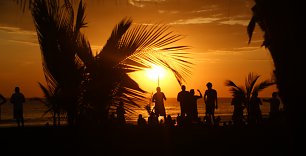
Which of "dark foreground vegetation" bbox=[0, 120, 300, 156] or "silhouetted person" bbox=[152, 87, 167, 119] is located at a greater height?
"silhouetted person" bbox=[152, 87, 167, 119]

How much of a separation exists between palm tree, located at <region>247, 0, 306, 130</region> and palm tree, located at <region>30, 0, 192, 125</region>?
2.63 meters

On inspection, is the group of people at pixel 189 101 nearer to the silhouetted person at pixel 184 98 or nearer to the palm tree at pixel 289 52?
the silhouetted person at pixel 184 98

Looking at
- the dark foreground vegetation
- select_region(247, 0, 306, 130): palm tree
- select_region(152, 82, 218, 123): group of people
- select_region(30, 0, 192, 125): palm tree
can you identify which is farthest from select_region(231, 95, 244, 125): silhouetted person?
select_region(247, 0, 306, 130): palm tree

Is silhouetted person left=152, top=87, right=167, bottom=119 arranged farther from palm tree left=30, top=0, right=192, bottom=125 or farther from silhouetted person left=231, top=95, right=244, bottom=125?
palm tree left=30, top=0, right=192, bottom=125

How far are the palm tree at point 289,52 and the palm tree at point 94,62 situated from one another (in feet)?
8.64

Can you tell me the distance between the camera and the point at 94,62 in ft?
15.7

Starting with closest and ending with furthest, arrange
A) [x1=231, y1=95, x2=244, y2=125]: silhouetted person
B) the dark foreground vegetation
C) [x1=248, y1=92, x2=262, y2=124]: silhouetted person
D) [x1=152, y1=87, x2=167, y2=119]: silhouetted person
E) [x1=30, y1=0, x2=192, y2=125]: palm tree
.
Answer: [x1=30, y1=0, x2=192, y2=125]: palm tree
the dark foreground vegetation
[x1=152, y1=87, x2=167, y2=119]: silhouetted person
[x1=231, y1=95, x2=244, y2=125]: silhouetted person
[x1=248, y1=92, x2=262, y2=124]: silhouetted person

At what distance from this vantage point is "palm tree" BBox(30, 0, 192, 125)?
4.59m

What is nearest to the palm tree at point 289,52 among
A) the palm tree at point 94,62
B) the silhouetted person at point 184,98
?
the palm tree at point 94,62

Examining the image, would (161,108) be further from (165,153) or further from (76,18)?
(76,18)

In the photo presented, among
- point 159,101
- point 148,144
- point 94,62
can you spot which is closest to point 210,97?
point 159,101

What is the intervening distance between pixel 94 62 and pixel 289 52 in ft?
10.6

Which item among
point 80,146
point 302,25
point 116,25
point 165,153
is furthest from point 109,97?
point 302,25

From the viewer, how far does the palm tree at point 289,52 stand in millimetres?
1809
